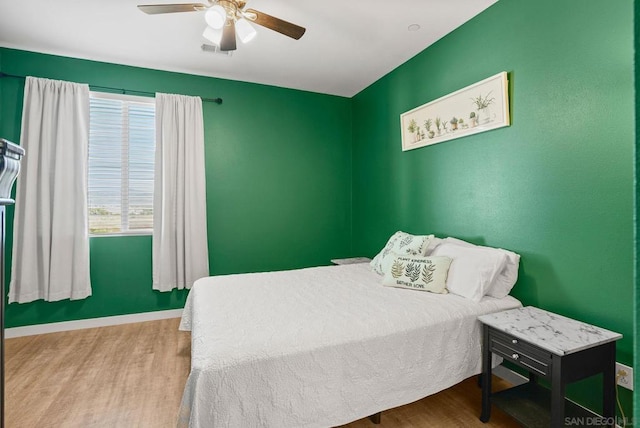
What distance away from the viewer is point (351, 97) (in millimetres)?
4250

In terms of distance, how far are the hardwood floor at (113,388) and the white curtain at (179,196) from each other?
0.70 m

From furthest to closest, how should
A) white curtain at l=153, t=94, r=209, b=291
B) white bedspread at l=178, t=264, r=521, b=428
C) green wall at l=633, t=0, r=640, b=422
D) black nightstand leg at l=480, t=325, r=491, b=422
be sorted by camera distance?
white curtain at l=153, t=94, r=209, b=291
black nightstand leg at l=480, t=325, r=491, b=422
white bedspread at l=178, t=264, r=521, b=428
green wall at l=633, t=0, r=640, b=422

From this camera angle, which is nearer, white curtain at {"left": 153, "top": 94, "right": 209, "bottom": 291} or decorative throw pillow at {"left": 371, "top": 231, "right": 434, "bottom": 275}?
decorative throw pillow at {"left": 371, "top": 231, "right": 434, "bottom": 275}

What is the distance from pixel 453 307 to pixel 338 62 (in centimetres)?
263

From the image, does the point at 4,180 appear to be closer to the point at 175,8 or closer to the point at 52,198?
the point at 175,8

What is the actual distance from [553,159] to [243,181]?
302cm

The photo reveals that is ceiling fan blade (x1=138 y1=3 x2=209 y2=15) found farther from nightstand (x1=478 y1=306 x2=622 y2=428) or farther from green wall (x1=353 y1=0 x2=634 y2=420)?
nightstand (x1=478 y1=306 x2=622 y2=428)

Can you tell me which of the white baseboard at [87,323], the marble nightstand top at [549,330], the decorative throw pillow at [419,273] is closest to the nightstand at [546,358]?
the marble nightstand top at [549,330]

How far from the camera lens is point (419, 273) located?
89.0 inches

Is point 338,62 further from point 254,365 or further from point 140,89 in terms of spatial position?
point 254,365

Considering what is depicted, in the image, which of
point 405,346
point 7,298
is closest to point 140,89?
point 7,298

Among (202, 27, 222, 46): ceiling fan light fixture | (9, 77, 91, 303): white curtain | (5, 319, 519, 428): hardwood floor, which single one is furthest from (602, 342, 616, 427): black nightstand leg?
(9, 77, 91, 303): white curtain

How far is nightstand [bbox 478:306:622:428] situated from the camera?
4.69ft

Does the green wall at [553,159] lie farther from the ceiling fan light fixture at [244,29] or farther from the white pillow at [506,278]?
the ceiling fan light fixture at [244,29]
